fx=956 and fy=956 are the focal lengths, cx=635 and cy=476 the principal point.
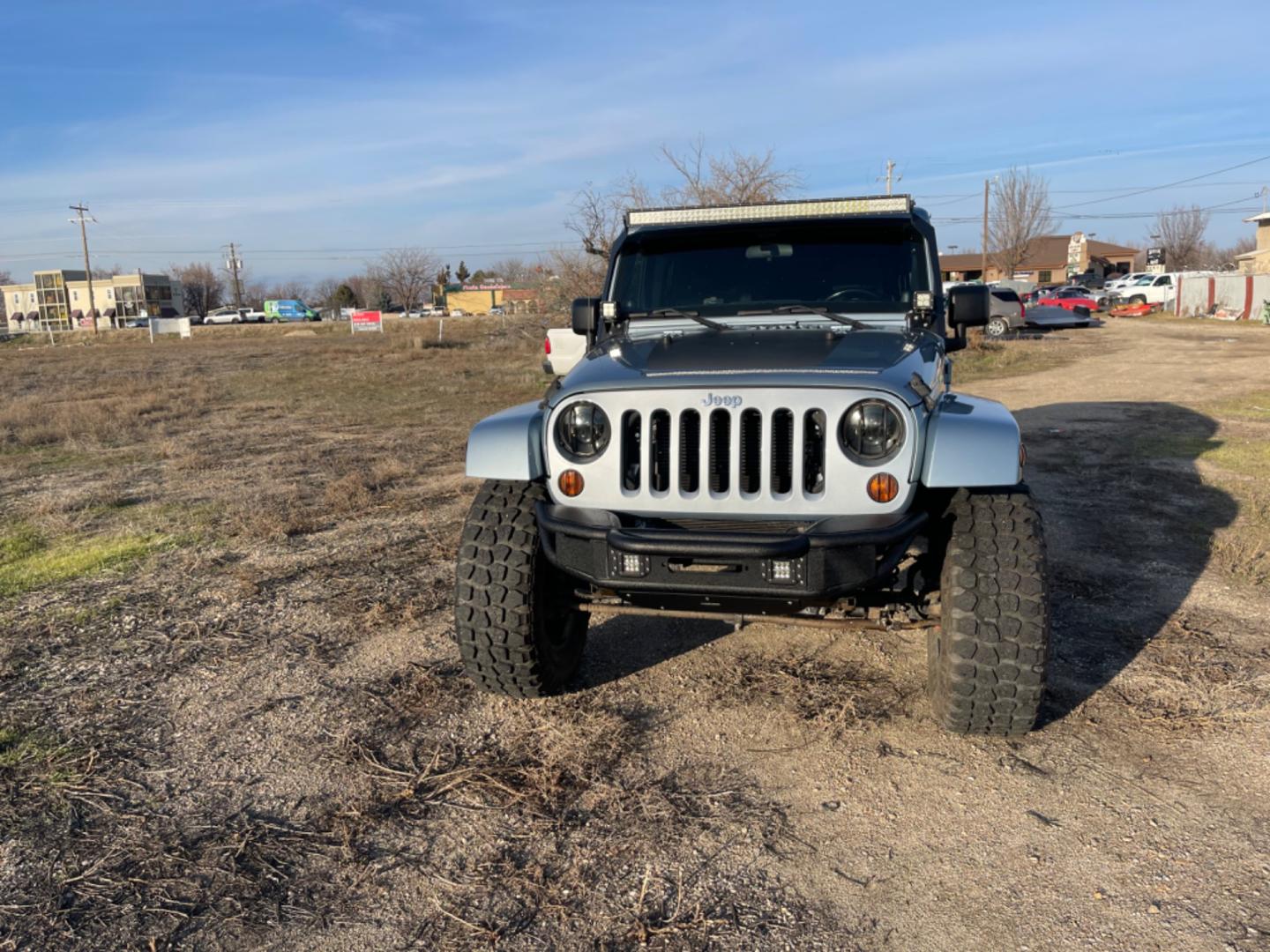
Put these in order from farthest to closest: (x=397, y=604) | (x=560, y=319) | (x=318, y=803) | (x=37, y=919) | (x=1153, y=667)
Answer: (x=560, y=319) → (x=397, y=604) → (x=1153, y=667) → (x=318, y=803) → (x=37, y=919)

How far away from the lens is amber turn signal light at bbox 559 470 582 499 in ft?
11.4

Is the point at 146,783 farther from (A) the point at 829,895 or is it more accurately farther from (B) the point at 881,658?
(B) the point at 881,658

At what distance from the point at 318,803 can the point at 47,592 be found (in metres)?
3.19

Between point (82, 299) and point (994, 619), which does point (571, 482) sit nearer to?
point (994, 619)

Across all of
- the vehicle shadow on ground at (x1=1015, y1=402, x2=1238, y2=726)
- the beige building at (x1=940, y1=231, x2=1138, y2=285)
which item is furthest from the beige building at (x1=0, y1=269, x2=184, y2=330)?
the vehicle shadow on ground at (x1=1015, y1=402, x2=1238, y2=726)

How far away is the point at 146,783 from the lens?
3297 mm

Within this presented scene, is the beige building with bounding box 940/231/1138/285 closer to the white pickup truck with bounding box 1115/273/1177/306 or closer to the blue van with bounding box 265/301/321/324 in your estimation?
the white pickup truck with bounding box 1115/273/1177/306

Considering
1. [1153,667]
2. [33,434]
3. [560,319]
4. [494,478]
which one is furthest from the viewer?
[560,319]

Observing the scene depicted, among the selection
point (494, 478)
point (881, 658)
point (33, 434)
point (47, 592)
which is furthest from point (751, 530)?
point (33, 434)

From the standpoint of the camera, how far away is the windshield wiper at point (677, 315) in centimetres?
431

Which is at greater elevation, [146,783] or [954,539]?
[954,539]

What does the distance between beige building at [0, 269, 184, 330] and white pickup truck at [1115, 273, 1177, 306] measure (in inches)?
3119

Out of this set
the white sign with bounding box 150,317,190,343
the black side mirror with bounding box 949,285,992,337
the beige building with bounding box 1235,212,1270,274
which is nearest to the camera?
the black side mirror with bounding box 949,285,992,337

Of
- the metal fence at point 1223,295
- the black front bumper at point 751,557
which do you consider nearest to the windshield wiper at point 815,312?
the black front bumper at point 751,557
